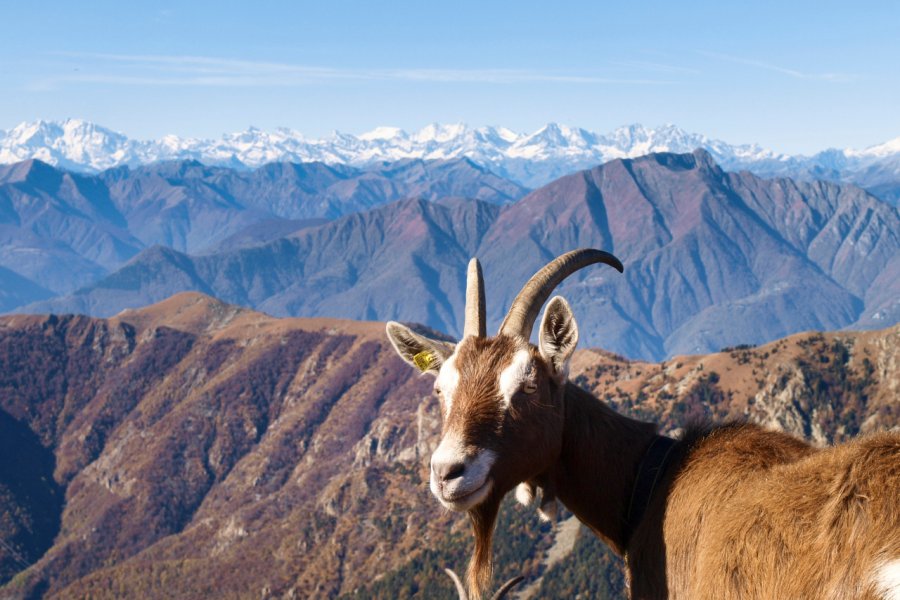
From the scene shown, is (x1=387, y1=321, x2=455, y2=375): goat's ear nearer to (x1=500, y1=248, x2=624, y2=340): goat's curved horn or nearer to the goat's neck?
(x1=500, y1=248, x2=624, y2=340): goat's curved horn

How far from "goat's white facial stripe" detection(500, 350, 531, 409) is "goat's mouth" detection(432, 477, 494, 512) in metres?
0.99

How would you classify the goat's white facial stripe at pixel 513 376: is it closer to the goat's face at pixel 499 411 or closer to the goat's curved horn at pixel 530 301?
the goat's face at pixel 499 411

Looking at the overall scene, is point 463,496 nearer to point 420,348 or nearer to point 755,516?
point 420,348

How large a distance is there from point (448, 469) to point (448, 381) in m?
1.47

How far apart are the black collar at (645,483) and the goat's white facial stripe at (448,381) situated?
2564 mm

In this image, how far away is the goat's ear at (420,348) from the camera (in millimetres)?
11469

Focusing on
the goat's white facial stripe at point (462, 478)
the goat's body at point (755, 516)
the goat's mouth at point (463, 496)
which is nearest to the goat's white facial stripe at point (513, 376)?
the goat's white facial stripe at point (462, 478)

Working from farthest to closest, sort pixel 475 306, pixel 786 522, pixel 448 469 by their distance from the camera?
1. pixel 475 306
2. pixel 448 469
3. pixel 786 522

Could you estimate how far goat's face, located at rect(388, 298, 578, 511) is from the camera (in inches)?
374

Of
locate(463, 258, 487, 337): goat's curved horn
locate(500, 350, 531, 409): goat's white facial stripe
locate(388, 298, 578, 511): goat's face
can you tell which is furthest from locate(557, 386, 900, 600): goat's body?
locate(463, 258, 487, 337): goat's curved horn

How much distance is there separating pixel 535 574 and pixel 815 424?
56926mm

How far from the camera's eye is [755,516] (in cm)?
863

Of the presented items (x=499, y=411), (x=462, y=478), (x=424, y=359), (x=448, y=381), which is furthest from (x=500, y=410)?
(x=424, y=359)

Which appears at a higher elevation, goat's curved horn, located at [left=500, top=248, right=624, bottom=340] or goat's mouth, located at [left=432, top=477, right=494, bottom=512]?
goat's curved horn, located at [left=500, top=248, right=624, bottom=340]
